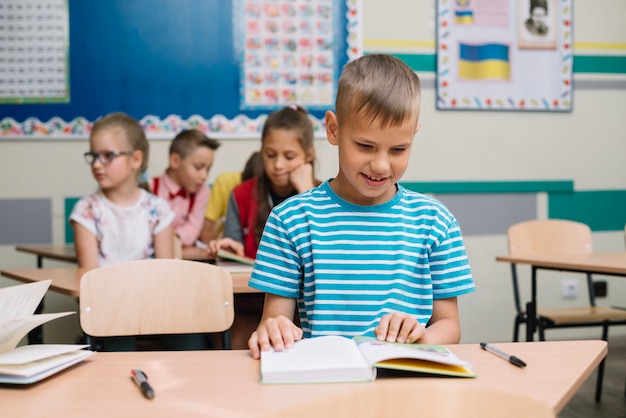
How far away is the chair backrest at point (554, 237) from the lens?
3.12 m

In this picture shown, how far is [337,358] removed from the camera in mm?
958

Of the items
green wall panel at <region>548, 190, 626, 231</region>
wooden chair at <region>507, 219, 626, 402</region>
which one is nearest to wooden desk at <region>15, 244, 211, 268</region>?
wooden chair at <region>507, 219, 626, 402</region>

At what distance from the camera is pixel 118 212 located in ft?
8.64

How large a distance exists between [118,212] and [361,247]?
1.54m

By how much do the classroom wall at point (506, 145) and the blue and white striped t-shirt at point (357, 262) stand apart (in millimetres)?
2534

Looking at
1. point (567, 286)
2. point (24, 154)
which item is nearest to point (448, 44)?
point (567, 286)

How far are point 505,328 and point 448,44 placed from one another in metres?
1.71

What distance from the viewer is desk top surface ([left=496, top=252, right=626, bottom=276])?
2391 millimetres

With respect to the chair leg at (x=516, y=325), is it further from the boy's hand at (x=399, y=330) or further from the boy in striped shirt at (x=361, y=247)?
the boy's hand at (x=399, y=330)

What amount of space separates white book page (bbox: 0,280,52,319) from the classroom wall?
8.95 ft

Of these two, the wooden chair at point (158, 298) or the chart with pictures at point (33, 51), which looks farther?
the chart with pictures at point (33, 51)

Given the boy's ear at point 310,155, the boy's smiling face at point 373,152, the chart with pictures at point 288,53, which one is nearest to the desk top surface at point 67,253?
the boy's ear at point 310,155

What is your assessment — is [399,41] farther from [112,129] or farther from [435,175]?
[112,129]

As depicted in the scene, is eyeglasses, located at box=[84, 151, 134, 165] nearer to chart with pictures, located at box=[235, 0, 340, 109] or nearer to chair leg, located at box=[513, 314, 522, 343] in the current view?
chart with pictures, located at box=[235, 0, 340, 109]
